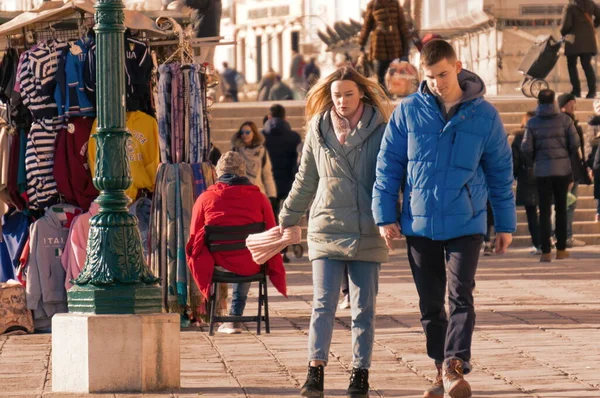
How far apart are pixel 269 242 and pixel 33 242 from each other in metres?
3.67

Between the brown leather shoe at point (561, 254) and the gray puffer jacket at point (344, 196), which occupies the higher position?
the gray puffer jacket at point (344, 196)

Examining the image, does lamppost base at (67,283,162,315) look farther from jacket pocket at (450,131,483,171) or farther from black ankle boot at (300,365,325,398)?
jacket pocket at (450,131,483,171)

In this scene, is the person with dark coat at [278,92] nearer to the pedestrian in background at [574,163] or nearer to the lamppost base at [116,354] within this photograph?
the pedestrian in background at [574,163]

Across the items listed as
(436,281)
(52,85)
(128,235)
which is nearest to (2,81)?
(52,85)

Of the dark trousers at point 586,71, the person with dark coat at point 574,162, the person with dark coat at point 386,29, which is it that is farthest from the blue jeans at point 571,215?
the dark trousers at point 586,71

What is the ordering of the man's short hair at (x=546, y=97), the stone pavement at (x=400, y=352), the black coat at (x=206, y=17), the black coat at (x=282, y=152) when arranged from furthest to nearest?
the black coat at (x=206, y=17) < the black coat at (x=282, y=152) < the man's short hair at (x=546, y=97) < the stone pavement at (x=400, y=352)

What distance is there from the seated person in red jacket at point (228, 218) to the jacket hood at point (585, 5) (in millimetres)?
14921

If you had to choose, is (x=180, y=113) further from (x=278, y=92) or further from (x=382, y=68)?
(x=278, y=92)

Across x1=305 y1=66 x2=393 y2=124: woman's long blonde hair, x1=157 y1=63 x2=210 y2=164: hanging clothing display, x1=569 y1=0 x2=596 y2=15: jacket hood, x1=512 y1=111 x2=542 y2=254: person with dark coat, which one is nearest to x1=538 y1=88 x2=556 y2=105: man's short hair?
x1=512 y1=111 x2=542 y2=254: person with dark coat

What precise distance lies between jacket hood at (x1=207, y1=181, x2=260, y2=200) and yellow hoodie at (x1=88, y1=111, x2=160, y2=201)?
2.28 ft

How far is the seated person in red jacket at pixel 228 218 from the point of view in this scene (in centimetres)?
1198

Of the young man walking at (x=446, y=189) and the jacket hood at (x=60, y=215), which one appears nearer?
the young man walking at (x=446, y=189)

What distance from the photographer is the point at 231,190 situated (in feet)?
39.9

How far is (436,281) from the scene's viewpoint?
8781mm
